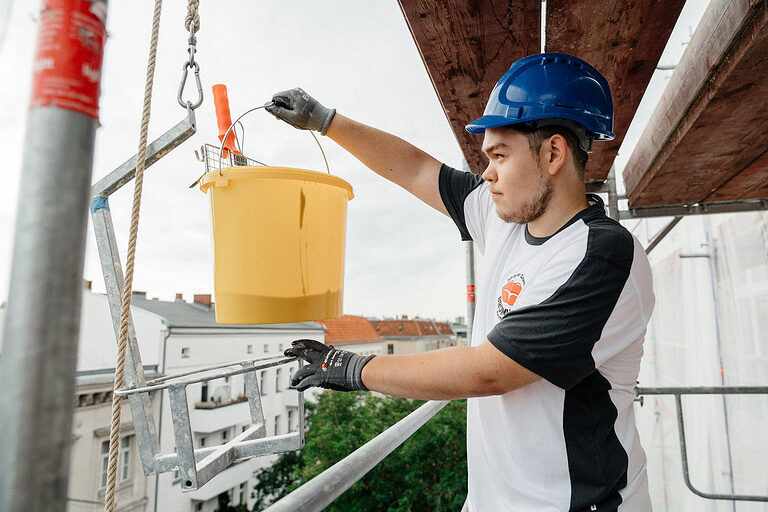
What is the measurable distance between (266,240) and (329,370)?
33 centimetres

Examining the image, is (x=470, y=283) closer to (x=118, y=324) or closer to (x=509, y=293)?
(x=509, y=293)

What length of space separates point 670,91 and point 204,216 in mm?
1559

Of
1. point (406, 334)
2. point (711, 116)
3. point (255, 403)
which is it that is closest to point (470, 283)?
point (711, 116)

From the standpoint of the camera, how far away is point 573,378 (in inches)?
37.6

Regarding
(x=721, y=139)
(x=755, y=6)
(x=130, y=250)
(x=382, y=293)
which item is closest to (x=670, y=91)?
(x=721, y=139)

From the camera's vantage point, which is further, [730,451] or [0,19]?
[730,451]

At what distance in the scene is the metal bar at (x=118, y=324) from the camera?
0.91 m

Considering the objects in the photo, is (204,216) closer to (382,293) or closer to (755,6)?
(755,6)

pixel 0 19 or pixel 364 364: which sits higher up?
pixel 0 19

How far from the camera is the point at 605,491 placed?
38.7 inches

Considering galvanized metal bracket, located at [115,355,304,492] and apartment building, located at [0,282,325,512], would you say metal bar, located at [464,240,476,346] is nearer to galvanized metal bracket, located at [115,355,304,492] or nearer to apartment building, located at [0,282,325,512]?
galvanized metal bracket, located at [115,355,304,492]

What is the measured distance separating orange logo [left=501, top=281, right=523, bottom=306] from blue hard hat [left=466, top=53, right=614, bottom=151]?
1.33 feet

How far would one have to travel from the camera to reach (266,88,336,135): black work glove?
1446mm

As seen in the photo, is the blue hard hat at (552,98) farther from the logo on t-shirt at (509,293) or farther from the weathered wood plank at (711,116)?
the logo on t-shirt at (509,293)
